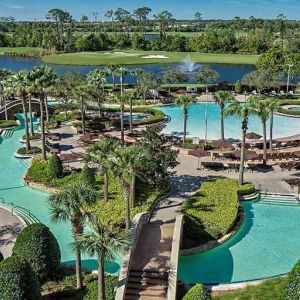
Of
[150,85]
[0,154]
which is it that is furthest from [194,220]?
[150,85]

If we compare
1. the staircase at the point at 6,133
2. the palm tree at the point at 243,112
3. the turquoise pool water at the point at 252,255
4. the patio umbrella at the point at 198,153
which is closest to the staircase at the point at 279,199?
the turquoise pool water at the point at 252,255

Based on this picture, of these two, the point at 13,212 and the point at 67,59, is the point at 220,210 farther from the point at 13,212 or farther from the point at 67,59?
the point at 67,59

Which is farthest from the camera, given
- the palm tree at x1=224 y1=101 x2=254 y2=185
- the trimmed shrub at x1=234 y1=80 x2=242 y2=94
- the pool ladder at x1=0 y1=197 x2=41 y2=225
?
the trimmed shrub at x1=234 y1=80 x2=242 y2=94

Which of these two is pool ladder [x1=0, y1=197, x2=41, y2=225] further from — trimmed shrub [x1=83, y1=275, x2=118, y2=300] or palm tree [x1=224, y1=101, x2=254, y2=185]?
palm tree [x1=224, y1=101, x2=254, y2=185]

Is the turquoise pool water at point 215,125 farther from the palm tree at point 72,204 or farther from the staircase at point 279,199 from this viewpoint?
the palm tree at point 72,204

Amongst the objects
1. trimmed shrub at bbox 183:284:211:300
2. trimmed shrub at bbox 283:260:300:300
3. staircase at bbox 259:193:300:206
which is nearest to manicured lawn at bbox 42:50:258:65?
staircase at bbox 259:193:300:206

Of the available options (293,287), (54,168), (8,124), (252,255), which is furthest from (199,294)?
(8,124)

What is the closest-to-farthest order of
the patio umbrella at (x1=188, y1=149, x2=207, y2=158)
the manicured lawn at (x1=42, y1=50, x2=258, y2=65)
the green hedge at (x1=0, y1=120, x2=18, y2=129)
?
the patio umbrella at (x1=188, y1=149, x2=207, y2=158) < the green hedge at (x1=0, y1=120, x2=18, y2=129) < the manicured lawn at (x1=42, y1=50, x2=258, y2=65)
